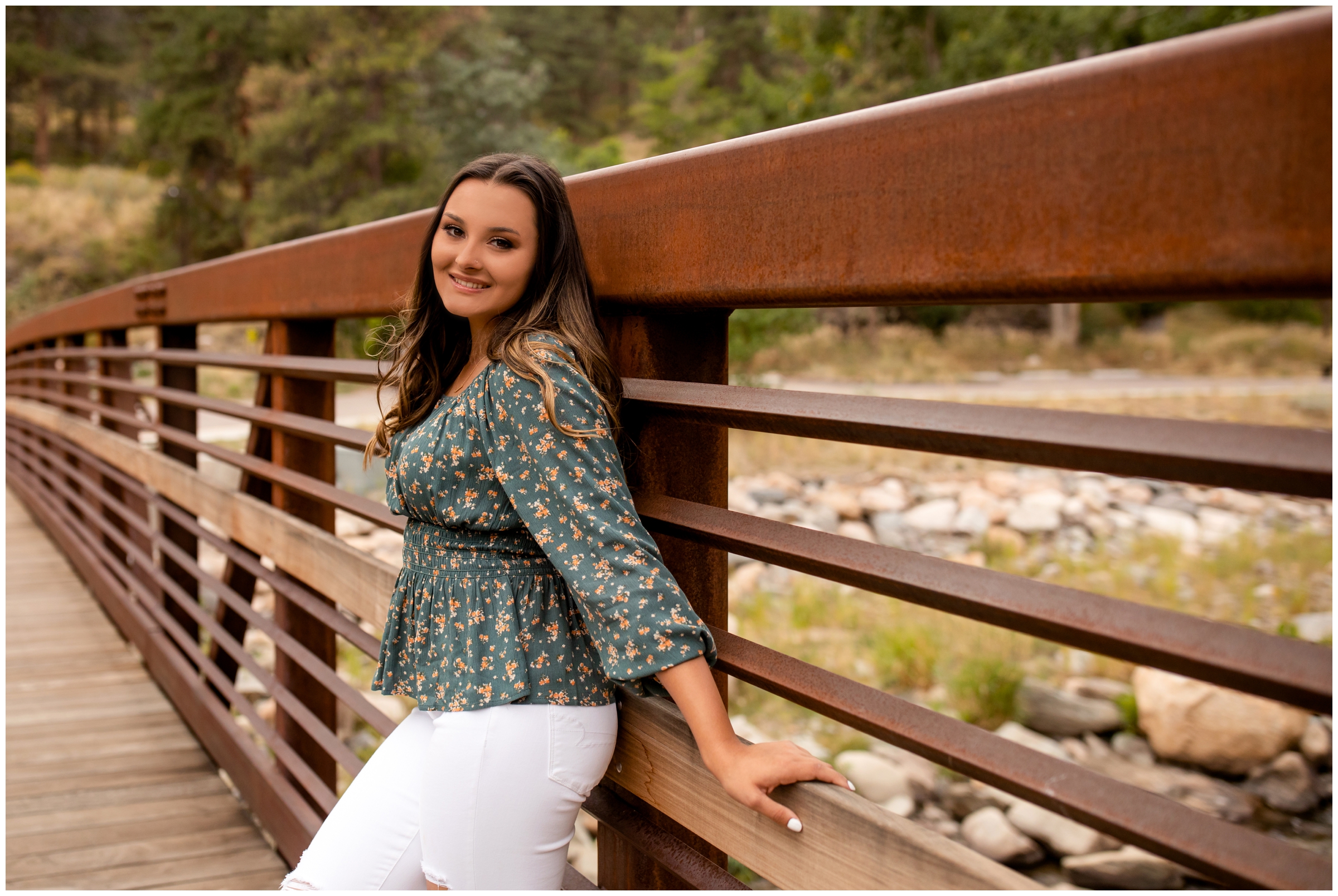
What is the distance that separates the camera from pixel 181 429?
4797mm

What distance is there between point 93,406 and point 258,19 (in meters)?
32.9

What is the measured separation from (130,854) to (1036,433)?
315 centimetres

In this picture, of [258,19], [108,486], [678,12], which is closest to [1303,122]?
[108,486]

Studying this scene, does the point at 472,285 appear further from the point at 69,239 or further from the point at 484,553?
the point at 69,239

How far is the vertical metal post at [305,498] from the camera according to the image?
10.1 feet

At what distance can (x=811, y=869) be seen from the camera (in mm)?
1188

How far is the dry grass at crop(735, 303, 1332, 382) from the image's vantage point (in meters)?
24.2

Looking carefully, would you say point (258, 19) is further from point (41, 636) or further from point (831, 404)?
point (831, 404)

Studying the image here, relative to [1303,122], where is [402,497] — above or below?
below

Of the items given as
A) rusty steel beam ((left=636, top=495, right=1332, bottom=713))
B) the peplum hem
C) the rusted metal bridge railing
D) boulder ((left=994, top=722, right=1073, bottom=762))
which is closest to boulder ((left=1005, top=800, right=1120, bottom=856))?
boulder ((left=994, top=722, right=1073, bottom=762))

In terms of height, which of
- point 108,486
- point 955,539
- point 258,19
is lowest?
point 955,539

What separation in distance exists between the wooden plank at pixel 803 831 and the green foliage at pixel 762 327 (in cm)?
1784

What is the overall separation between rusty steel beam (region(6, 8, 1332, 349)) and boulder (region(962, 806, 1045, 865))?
532 cm

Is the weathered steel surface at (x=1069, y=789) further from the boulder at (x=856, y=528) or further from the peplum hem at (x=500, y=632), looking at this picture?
the boulder at (x=856, y=528)
